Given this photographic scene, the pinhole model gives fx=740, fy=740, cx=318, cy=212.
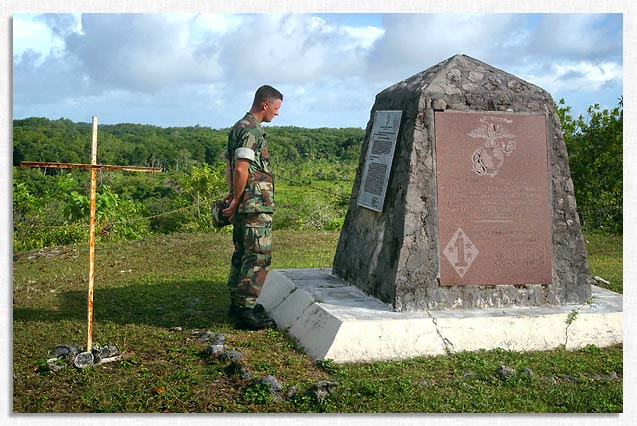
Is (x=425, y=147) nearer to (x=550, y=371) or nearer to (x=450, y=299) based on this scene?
(x=450, y=299)

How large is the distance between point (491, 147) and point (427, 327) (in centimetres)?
154

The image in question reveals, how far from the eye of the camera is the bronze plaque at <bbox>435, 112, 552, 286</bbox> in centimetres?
589

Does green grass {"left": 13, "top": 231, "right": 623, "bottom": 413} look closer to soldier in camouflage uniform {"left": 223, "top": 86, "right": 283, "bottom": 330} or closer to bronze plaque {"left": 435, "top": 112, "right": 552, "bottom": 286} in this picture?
soldier in camouflage uniform {"left": 223, "top": 86, "right": 283, "bottom": 330}

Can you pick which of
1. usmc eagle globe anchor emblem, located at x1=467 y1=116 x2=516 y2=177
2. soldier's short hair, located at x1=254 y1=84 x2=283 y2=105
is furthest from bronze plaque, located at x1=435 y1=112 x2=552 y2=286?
soldier's short hair, located at x1=254 y1=84 x2=283 y2=105

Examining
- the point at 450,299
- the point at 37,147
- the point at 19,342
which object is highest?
the point at 37,147

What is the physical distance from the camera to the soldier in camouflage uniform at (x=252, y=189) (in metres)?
5.98

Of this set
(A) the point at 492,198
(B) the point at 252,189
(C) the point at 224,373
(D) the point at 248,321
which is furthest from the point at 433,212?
(C) the point at 224,373

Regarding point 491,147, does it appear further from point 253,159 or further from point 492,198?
point 253,159

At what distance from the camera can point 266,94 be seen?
609 cm

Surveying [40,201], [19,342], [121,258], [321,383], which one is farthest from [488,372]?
[40,201]

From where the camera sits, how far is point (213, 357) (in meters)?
5.66

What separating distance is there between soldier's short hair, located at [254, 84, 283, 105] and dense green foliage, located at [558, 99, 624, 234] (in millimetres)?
6113
